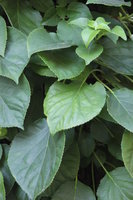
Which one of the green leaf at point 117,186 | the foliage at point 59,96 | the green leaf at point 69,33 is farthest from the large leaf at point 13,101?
the green leaf at point 117,186

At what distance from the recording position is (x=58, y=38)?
609mm

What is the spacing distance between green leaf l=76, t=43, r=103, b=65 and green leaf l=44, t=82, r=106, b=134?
61mm

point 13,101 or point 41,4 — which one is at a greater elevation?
point 41,4

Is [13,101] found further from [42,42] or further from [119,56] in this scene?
[119,56]

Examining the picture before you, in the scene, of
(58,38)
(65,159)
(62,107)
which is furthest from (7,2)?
(65,159)

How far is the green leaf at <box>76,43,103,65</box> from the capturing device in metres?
0.56

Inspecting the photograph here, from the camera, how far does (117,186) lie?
70 cm

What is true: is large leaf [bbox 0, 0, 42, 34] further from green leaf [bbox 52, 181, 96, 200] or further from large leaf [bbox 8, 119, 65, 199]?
green leaf [bbox 52, 181, 96, 200]

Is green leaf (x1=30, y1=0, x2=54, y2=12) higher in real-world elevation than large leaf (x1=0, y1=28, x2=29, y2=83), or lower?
higher

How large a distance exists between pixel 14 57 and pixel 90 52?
0.50ft

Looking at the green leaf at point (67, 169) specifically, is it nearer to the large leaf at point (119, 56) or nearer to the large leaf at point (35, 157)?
the large leaf at point (35, 157)

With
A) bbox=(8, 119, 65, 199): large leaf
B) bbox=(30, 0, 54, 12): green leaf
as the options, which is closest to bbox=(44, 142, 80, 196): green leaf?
bbox=(8, 119, 65, 199): large leaf

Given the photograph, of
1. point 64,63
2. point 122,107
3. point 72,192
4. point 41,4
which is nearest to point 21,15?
point 41,4

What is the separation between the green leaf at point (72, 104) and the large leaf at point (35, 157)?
0.08m
